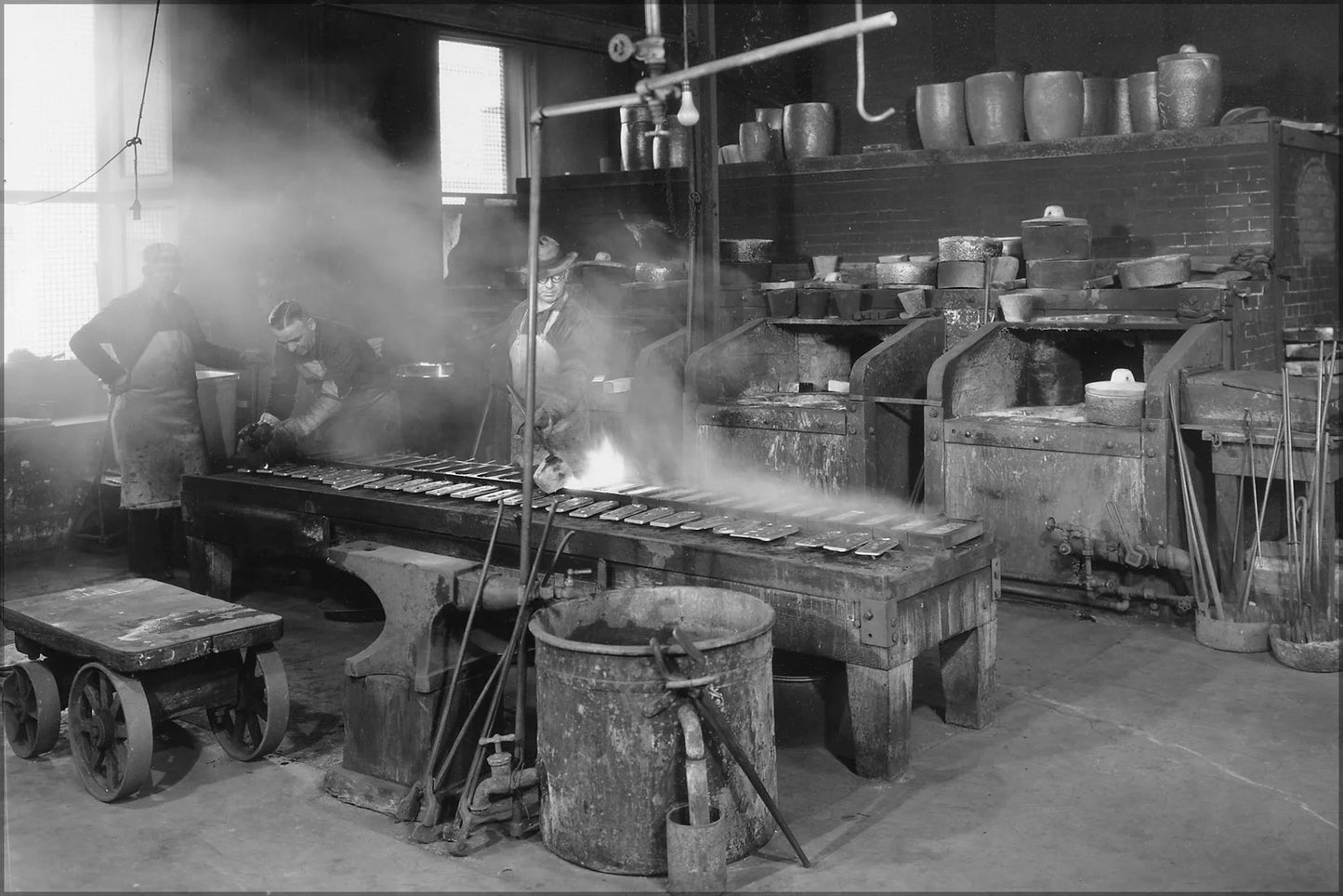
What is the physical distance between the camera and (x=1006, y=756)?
4.58m

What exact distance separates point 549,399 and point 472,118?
216 inches

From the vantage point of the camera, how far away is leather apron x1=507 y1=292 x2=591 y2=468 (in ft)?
20.8

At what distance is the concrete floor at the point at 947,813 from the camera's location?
3.67 meters

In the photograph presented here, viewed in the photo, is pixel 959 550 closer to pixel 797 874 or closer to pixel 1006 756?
pixel 1006 756

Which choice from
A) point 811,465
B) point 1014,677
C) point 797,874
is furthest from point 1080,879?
point 811,465

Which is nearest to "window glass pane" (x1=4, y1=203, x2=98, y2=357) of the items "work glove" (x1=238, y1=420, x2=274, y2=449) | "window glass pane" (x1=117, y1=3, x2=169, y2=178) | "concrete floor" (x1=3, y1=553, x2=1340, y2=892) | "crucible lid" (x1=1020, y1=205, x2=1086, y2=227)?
"window glass pane" (x1=117, y1=3, x2=169, y2=178)

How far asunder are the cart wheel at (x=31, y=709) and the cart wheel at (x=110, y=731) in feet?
0.44

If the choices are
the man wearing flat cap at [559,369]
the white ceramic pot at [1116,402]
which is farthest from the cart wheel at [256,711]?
the white ceramic pot at [1116,402]

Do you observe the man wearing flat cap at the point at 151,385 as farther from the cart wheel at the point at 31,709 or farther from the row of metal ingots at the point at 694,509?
the cart wheel at the point at 31,709

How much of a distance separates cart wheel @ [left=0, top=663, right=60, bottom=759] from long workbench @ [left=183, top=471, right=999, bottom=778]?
4.49 ft

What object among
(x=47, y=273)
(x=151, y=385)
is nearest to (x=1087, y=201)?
(x=151, y=385)

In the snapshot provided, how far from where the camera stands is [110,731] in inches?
170

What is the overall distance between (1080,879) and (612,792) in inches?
52.9

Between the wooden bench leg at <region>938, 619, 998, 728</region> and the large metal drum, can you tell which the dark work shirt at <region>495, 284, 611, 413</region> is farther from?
the large metal drum
